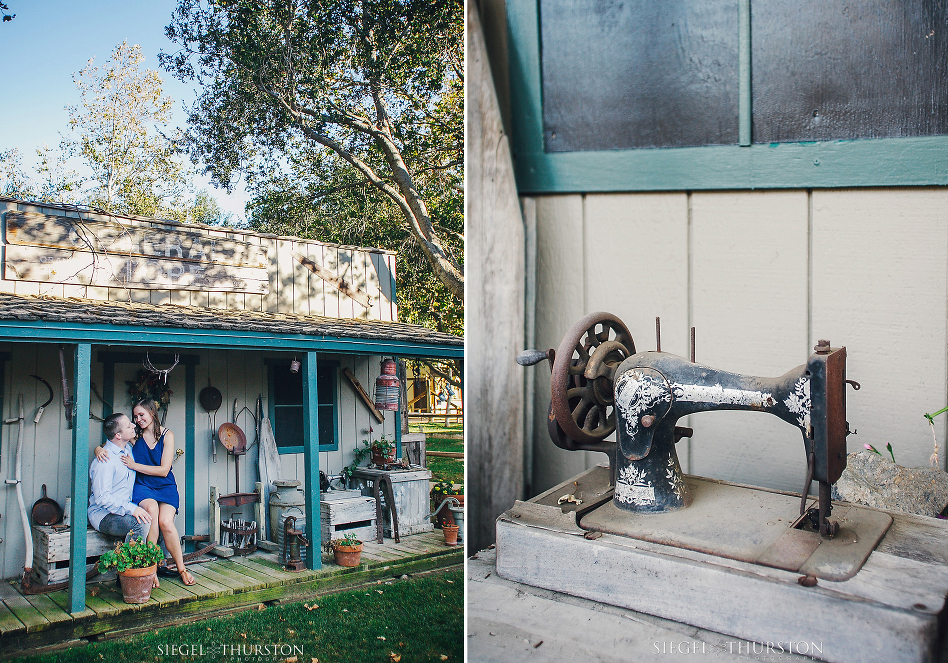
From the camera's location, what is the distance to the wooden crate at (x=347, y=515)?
2675mm

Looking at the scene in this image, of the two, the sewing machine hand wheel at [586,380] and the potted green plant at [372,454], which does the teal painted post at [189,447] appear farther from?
the sewing machine hand wheel at [586,380]

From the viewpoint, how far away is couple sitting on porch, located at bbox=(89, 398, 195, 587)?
2285mm

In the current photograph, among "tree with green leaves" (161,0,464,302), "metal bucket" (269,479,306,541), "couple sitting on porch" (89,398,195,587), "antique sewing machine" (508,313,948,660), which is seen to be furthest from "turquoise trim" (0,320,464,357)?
"antique sewing machine" (508,313,948,660)

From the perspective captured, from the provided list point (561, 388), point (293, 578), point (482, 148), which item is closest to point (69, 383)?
point (293, 578)

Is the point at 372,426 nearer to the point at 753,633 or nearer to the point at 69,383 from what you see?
the point at 69,383

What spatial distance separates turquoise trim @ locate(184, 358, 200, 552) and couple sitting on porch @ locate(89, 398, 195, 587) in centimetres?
6

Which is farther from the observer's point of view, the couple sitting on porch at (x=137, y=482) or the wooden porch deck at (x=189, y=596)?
the couple sitting on porch at (x=137, y=482)

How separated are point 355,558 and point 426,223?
140 cm

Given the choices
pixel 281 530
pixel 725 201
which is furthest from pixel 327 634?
Answer: pixel 725 201

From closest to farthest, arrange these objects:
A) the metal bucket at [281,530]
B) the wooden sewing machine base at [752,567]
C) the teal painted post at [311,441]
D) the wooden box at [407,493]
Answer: the wooden sewing machine base at [752,567] → the metal bucket at [281,530] → the teal painted post at [311,441] → the wooden box at [407,493]

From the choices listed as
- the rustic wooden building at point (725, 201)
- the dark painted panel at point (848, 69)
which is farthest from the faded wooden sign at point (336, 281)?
the dark painted panel at point (848, 69)

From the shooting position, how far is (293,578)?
2383mm

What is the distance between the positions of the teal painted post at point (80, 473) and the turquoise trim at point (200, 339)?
0.15m

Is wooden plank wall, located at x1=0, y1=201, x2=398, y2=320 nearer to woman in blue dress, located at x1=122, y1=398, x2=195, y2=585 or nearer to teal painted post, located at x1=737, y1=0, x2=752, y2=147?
woman in blue dress, located at x1=122, y1=398, x2=195, y2=585
